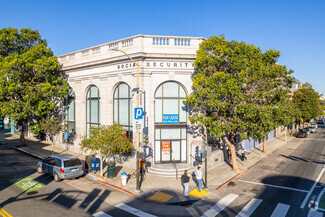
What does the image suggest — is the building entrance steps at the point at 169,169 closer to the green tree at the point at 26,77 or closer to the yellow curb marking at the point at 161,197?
the yellow curb marking at the point at 161,197

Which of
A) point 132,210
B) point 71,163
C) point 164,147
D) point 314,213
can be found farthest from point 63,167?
point 314,213

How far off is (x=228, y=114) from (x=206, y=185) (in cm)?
643

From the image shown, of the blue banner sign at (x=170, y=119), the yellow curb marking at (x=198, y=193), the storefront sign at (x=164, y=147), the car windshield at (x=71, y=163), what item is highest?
the blue banner sign at (x=170, y=119)

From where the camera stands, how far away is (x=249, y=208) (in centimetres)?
1277

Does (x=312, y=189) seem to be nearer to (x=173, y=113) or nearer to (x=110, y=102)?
(x=173, y=113)

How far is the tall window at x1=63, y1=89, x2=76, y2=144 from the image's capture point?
27.7 meters

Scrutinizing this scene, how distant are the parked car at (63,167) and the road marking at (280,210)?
1380cm

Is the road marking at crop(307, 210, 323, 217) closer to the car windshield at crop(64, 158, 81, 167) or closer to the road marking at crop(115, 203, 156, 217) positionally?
the road marking at crop(115, 203, 156, 217)

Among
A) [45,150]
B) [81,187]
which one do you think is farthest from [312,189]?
[45,150]

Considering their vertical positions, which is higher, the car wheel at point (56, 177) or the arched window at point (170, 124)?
the arched window at point (170, 124)

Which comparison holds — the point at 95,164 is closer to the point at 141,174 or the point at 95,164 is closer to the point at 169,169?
the point at 141,174

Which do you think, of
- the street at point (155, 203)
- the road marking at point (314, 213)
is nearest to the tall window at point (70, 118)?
the street at point (155, 203)

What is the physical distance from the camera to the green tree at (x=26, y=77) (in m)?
23.8

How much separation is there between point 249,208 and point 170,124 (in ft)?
33.1
